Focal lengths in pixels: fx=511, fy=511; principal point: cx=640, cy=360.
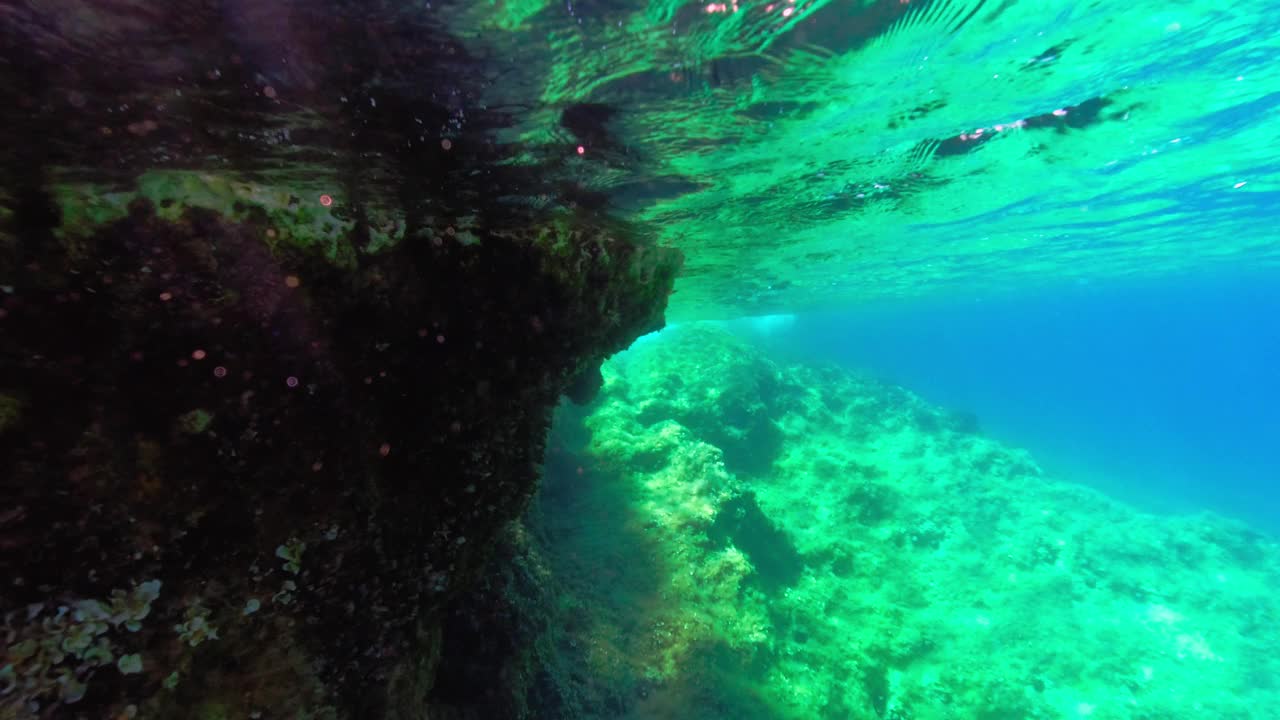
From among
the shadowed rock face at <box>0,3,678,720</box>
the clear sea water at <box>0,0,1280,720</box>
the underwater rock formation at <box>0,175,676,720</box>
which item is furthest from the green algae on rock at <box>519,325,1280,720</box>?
the shadowed rock face at <box>0,3,678,720</box>

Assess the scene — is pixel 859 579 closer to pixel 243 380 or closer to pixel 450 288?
pixel 450 288

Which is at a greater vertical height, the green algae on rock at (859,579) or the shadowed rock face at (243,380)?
the shadowed rock face at (243,380)

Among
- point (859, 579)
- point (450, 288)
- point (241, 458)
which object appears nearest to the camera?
point (241, 458)

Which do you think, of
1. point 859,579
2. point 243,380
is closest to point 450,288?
point 243,380

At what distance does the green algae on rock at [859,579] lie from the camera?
34.9ft

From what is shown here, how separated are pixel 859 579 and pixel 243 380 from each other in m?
18.4

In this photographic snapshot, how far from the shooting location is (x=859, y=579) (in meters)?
17.1

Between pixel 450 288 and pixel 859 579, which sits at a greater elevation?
pixel 450 288

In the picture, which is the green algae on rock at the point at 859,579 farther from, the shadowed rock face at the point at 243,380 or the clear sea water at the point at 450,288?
the shadowed rock face at the point at 243,380

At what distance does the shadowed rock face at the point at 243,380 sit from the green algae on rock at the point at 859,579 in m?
5.54

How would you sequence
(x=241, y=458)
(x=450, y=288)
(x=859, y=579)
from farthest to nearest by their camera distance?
(x=859, y=579), (x=450, y=288), (x=241, y=458)

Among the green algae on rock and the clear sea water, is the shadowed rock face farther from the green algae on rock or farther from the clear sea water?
the green algae on rock

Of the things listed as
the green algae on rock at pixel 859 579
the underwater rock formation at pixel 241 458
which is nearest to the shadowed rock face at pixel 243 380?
the underwater rock formation at pixel 241 458

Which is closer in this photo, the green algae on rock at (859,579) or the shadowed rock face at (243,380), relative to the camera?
the shadowed rock face at (243,380)
